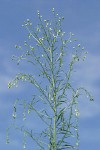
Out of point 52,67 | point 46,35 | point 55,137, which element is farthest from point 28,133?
point 46,35

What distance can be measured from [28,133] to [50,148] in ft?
3.16

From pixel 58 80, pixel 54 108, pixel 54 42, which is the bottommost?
pixel 54 108

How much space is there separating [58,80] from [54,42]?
145cm

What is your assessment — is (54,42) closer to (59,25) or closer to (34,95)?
(59,25)

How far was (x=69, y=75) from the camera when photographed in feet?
54.8

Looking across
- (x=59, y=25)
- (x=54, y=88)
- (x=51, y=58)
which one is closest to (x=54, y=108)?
(x=54, y=88)

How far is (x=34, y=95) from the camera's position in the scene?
1652 centimetres

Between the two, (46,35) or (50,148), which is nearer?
(50,148)

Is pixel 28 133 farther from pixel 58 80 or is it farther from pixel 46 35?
pixel 46 35

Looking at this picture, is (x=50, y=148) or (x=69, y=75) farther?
(x=69, y=75)

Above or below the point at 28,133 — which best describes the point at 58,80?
above

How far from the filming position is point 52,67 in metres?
16.6

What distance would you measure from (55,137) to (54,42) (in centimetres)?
337

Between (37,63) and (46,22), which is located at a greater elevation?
(46,22)
